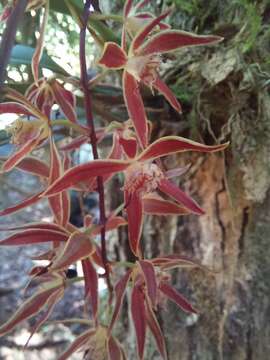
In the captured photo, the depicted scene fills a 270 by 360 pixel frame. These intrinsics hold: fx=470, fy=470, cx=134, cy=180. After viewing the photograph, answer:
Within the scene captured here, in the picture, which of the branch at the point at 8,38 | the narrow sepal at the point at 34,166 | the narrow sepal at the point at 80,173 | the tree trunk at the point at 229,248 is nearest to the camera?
the branch at the point at 8,38

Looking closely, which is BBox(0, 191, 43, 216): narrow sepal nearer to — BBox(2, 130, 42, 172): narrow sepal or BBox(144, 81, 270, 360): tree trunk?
BBox(2, 130, 42, 172): narrow sepal

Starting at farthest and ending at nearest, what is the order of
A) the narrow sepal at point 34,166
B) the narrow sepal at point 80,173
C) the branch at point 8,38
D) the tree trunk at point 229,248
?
the tree trunk at point 229,248, the narrow sepal at point 34,166, the narrow sepal at point 80,173, the branch at point 8,38

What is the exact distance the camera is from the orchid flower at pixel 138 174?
0.39 meters

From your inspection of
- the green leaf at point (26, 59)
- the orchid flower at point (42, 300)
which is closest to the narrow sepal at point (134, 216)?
the orchid flower at point (42, 300)

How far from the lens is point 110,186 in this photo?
1.03 metres

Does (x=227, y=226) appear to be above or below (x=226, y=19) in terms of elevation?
below

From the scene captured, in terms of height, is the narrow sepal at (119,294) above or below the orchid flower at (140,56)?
below

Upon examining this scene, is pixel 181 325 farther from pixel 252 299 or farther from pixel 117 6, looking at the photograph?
pixel 117 6

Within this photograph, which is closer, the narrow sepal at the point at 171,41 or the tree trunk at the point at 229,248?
the narrow sepal at the point at 171,41

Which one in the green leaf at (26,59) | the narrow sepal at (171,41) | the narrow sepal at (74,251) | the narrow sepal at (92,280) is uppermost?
the green leaf at (26,59)

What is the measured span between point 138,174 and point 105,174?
3 cm

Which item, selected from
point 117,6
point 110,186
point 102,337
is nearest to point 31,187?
point 110,186

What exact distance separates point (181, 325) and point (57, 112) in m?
0.46

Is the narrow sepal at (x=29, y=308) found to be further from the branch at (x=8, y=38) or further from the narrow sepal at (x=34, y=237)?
the branch at (x=8, y=38)
